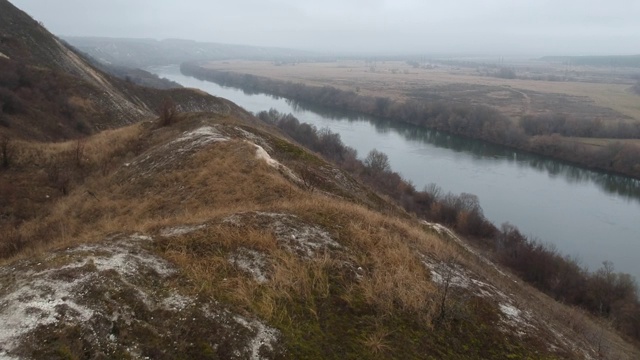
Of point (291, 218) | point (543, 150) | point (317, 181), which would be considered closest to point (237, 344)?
point (291, 218)

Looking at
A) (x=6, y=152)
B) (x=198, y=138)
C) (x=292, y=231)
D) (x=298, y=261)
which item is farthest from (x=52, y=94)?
(x=298, y=261)

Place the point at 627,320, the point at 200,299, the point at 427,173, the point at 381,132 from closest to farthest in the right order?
the point at 200,299 < the point at 627,320 < the point at 427,173 < the point at 381,132

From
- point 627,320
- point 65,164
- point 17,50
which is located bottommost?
point 627,320

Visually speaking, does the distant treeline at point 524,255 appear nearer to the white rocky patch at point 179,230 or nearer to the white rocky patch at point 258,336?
the white rocky patch at point 179,230

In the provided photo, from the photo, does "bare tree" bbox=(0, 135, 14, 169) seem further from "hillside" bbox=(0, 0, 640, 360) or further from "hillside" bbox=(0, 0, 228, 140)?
"hillside" bbox=(0, 0, 228, 140)

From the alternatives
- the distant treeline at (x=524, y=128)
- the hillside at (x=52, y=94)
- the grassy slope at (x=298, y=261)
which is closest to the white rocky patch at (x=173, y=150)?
the grassy slope at (x=298, y=261)

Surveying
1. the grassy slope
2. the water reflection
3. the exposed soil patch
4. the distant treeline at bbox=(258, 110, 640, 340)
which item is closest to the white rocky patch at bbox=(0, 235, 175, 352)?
the exposed soil patch

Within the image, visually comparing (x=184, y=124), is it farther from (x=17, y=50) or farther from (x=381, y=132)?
(x=381, y=132)

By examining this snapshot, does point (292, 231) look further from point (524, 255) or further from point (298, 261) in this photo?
point (524, 255)
